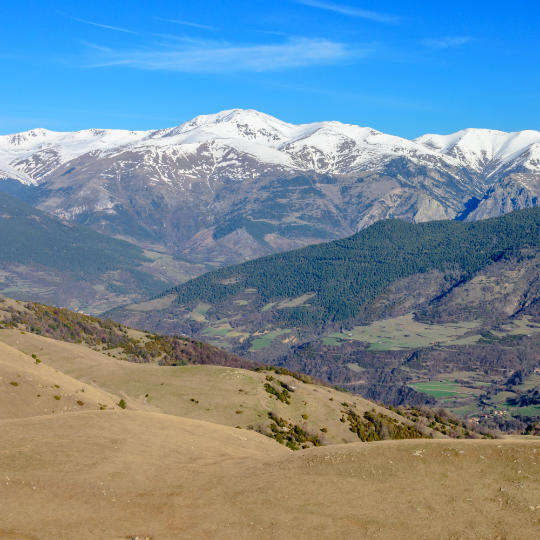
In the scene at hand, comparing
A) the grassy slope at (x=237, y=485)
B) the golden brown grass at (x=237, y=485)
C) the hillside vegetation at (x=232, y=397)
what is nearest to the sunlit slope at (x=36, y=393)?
the hillside vegetation at (x=232, y=397)

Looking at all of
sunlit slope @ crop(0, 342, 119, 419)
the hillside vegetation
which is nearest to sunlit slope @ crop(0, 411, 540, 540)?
sunlit slope @ crop(0, 342, 119, 419)

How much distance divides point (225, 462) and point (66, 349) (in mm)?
111432

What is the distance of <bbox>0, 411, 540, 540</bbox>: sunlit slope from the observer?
186 ft

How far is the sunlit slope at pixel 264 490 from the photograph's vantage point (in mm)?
56688

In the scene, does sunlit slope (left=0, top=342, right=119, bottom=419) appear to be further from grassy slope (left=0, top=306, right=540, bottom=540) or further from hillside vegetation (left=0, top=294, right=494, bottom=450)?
grassy slope (left=0, top=306, right=540, bottom=540)

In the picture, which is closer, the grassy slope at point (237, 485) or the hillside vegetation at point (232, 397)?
the grassy slope at point (237, 485)

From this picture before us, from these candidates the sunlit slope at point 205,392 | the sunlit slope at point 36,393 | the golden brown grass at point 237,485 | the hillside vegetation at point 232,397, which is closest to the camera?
the golden brown grass at point 237,485

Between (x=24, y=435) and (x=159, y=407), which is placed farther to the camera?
(x=159, y=407)

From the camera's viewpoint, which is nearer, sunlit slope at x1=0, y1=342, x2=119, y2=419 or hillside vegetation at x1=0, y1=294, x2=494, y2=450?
sunlit slope at x1=0, y1=342, x2=119, y2=419

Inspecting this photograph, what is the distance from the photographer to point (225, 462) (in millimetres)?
79062

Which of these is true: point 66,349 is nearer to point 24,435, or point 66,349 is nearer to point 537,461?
point 24,435

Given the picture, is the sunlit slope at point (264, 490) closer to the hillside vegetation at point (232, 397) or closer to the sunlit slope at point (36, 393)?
the sunlit slope at point (36, 393)

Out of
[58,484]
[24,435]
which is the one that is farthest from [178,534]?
[24,435]

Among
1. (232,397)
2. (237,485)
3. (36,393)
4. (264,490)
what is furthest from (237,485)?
(232,397)
